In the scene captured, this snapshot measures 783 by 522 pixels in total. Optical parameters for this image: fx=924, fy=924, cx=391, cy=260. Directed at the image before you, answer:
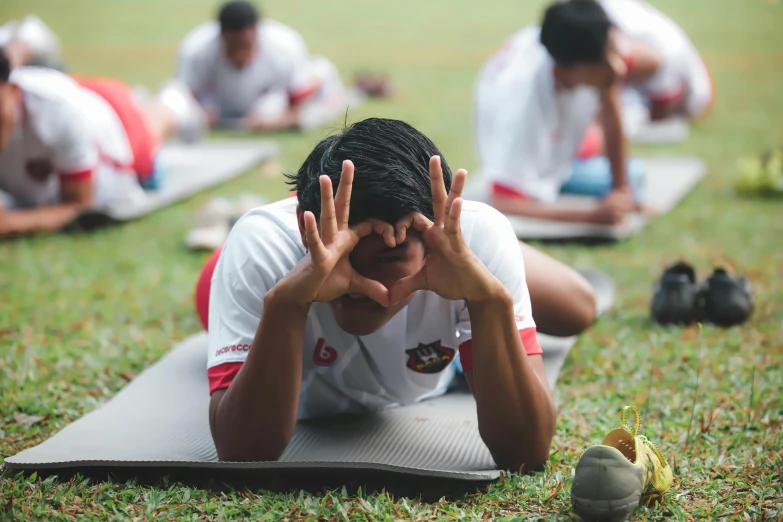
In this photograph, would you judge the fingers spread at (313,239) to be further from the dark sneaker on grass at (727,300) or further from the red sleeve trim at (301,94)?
the red sleeve trim at (301,94)

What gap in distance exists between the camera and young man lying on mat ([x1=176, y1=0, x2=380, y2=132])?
793 cm

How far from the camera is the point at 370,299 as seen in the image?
87.3 inches

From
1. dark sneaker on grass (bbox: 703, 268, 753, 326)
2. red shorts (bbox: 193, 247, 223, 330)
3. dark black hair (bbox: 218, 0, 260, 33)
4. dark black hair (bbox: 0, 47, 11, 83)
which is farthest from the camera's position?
dark black hair (bbox: 218, 0, 260, 33)

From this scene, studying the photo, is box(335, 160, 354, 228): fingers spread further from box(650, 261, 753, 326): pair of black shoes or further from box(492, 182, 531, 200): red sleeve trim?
A: box(492, 182, 531, 200): red sleeve trim

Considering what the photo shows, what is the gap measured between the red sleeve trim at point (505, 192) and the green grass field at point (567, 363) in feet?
1.51

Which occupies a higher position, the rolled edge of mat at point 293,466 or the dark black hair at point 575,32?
the dark black hair at point 575,32

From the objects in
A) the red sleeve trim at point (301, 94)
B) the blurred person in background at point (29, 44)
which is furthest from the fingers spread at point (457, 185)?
the red sleeve trim at point (301, 94)

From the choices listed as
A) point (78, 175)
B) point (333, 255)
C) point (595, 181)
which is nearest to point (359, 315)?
point (333, 255)

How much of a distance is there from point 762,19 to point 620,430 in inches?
558

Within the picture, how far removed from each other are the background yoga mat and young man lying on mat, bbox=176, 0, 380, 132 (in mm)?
5305

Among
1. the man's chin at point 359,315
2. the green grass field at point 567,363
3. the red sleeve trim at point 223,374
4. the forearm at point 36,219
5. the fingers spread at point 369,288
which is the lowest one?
the green grass field at point 567,363

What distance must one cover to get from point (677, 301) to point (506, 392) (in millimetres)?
1701

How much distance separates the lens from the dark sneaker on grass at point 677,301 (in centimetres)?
369

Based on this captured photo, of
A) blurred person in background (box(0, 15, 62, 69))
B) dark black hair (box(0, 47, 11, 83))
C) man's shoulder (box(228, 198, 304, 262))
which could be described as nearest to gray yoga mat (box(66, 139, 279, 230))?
dark black hair (box(0, 47, 11, 83))
